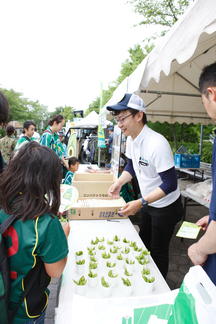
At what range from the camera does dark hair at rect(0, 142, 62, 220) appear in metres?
1.01

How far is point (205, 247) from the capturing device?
981 mm

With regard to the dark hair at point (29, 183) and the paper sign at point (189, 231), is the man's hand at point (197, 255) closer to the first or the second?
the paper sign at point (189, 231)

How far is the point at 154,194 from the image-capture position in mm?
1723

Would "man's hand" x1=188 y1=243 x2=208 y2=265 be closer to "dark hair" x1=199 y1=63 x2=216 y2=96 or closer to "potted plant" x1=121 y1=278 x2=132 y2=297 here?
"potted plant" x1=121 y1=278 x2=132 y2=297

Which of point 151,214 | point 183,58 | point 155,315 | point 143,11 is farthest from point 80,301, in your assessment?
point 143,11

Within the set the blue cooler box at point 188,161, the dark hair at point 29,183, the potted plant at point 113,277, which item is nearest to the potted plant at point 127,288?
the potted plant at point 113,277

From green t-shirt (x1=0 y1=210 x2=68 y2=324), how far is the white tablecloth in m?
0.19

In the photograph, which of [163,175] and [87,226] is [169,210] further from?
[87,226]

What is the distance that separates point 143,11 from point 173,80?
934 centimetres

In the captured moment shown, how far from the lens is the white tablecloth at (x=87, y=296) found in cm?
92

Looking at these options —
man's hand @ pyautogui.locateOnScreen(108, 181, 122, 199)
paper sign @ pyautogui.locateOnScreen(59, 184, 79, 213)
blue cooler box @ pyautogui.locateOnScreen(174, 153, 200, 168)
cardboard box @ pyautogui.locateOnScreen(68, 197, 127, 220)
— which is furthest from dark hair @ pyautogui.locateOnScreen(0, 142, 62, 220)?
blue cooler box @ pyautogui.locateOnScreen(174, 153, 200, 168)

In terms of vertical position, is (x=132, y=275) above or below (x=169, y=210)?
below

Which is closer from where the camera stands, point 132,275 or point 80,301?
point 80,301

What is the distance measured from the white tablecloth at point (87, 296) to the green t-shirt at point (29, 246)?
0.19 m
